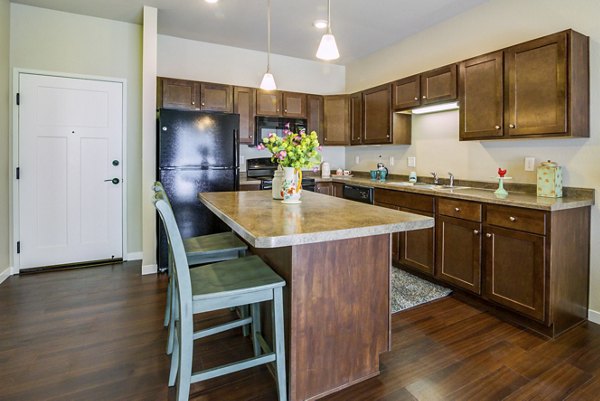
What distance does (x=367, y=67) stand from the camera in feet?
16.1

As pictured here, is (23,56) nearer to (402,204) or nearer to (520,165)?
(402,204)

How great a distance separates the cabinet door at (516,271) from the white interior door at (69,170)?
3.81 meters

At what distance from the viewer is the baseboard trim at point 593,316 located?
249 centimetres

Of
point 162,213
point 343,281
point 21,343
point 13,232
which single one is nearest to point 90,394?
point 21,343

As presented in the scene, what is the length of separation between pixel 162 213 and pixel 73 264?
3.16 metres

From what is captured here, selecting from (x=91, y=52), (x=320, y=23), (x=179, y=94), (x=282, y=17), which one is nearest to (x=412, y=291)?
(x=320, y=23)

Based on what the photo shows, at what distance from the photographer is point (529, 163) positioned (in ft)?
9.45

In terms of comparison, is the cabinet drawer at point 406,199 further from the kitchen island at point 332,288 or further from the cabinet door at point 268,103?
the cabinet door at point 268,103

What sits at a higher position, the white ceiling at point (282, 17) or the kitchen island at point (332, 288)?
the white ceiling at point (282, 17)

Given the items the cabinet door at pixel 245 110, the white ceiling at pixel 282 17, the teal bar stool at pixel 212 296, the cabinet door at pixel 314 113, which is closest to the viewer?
the teal bar stool at pixel 212 296

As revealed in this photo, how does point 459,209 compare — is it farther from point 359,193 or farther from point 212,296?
point 212,296

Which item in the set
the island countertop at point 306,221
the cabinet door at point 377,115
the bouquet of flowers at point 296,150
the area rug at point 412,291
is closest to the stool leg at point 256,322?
the island countertop at point 306,221

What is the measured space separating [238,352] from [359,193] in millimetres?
2544

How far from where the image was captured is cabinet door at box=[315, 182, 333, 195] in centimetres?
457
